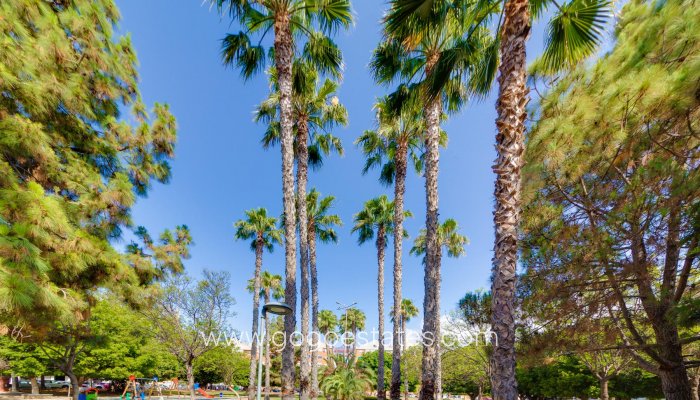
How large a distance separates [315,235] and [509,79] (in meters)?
18.7

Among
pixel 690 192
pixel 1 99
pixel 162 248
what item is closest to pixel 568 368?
pixel 690 192

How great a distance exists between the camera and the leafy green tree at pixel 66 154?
411 centimetres

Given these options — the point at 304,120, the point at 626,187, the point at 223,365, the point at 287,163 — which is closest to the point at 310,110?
the point at 304,120

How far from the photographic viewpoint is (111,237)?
662 cm

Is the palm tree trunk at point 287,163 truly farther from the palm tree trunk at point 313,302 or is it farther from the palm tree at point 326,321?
the palm tree at point 326,321

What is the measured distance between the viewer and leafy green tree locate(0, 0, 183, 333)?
4.11 m

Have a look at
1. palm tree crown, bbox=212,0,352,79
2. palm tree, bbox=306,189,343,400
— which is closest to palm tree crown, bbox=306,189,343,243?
palm tree, bbox=306,189,343,400

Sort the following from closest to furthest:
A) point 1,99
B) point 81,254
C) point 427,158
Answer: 1. point 1,99
2. point 81,254
3. point 427,158

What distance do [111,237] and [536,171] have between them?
8.36 meters

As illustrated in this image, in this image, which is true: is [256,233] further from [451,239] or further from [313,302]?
[451,239]

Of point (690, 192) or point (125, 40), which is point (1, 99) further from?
point (690, 192)

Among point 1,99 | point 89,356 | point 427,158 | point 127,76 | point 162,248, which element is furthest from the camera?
point 89,356

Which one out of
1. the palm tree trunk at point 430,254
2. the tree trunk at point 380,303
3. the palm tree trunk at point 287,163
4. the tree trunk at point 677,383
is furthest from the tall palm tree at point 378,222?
the tree trunk at point 677,383

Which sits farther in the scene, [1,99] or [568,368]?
[568,368]
